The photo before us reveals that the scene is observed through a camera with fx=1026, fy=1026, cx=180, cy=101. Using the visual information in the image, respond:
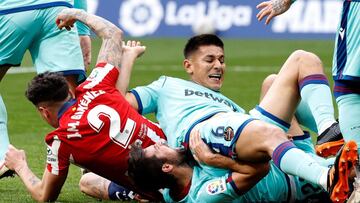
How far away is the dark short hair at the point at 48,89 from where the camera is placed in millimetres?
7273

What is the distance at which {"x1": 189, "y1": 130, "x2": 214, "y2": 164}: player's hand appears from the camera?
270 inches

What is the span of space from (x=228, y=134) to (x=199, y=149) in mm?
303

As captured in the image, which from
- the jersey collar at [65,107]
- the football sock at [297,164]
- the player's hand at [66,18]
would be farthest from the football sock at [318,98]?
the player's hand at [66,18]

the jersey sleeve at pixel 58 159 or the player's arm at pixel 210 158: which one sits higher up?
the player's arm at pixel 210 158

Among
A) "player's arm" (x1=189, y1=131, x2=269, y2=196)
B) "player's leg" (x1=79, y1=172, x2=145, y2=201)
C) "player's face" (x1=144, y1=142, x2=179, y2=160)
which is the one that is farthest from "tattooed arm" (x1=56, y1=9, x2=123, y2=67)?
"player's arm" (x1=189, y1=131, x2=269, y2=196)

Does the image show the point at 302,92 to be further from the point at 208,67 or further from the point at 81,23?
the point at 81,23

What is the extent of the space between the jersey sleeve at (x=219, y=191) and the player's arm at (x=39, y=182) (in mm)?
1040

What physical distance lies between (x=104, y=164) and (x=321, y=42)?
17032 mm

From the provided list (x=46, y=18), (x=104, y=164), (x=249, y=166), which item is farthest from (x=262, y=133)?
(x=46, y=18)

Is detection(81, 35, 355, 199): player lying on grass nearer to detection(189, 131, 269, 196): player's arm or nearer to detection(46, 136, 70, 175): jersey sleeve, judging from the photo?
detection(189, 131, 269, 196): player's arm

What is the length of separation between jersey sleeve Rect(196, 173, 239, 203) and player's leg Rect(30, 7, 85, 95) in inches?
105

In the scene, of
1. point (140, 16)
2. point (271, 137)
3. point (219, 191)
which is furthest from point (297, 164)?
point (140, 16)

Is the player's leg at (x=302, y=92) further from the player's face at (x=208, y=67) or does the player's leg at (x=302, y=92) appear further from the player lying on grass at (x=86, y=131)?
the player lying on grass at (x=86, y=131)

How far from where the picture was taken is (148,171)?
6.92 m
